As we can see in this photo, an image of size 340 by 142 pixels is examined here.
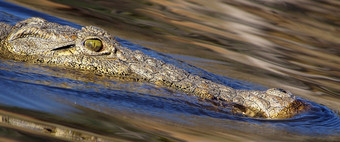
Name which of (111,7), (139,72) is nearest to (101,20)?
(111,7)

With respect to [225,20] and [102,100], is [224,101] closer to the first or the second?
[102,100]

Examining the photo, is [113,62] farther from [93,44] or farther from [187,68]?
[187,68]

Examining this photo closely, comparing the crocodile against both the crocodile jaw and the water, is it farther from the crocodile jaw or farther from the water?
the water

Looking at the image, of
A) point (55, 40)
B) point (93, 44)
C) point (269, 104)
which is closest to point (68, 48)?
point (55, 40)

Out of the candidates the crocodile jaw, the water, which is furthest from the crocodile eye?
the crocodile jaw

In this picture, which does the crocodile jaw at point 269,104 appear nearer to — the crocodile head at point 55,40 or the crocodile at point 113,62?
the crocodile at point 113,62
